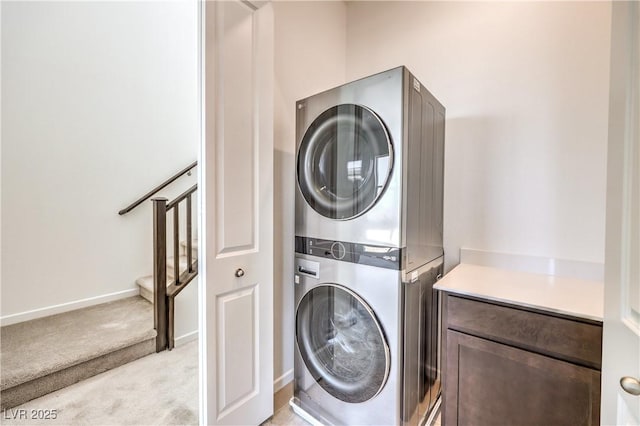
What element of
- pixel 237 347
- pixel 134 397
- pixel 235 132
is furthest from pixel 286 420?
pixel 235 132

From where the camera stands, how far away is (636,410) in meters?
0.57

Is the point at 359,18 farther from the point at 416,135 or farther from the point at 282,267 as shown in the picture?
the point at 282,267

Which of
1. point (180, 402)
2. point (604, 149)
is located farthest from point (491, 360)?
point (180, 402)

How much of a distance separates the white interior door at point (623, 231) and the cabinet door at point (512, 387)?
15.3 inches

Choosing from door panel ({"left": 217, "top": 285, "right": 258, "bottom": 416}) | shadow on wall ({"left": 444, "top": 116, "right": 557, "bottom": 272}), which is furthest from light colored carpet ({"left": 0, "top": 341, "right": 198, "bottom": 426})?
shadow on wall ({"left": 444, "top": 116, "right": 557, "bottom": 272})

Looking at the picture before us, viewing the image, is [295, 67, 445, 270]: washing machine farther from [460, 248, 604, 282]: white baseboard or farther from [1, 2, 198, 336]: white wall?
[1, 2, 198, 336]: white wall

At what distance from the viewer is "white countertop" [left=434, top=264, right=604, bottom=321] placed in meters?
1.03

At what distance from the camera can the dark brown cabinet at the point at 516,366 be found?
0.97 metres

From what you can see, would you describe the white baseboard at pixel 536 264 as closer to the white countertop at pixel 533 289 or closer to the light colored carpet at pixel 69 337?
the white countertop at pixel 533 289

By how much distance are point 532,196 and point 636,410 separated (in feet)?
4.06

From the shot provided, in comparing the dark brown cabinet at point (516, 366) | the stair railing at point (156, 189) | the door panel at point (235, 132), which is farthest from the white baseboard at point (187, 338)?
the dark brown cabinet at point (516, 366)

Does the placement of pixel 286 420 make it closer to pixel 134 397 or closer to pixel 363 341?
pixel 363 341

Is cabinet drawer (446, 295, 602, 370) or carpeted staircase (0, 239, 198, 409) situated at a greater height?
cabinet drawer (446, 295, 602, 370)

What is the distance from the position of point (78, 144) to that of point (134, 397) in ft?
6.86
